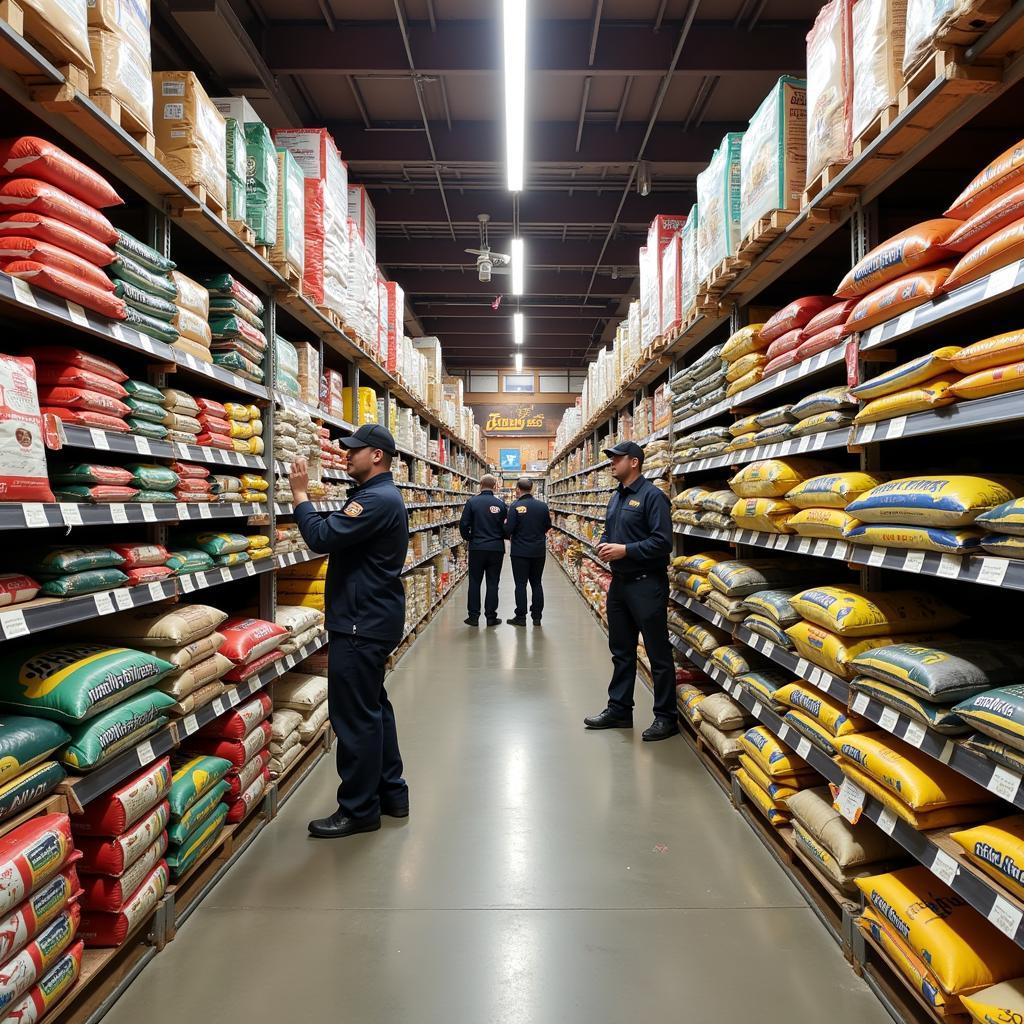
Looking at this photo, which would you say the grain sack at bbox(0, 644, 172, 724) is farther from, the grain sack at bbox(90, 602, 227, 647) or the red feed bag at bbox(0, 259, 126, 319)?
the red feed bag at bbox(0, 259, 126, 319)

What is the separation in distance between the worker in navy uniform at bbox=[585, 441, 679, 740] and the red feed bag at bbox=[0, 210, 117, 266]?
3.25 metres

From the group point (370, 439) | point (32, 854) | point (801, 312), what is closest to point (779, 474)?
point (801, 312)

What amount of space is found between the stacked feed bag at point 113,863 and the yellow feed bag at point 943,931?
246cm

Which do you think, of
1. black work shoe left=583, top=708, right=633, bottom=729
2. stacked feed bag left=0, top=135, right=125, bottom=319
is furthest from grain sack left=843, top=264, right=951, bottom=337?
black work shoe left=583, top=708, right=633, bottom=729

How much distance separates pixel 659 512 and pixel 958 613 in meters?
2.19

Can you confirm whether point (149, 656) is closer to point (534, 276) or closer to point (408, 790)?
point (408, 790)

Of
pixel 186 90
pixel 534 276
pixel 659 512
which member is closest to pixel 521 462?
pixel 534 276

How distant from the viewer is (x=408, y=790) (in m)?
3.86

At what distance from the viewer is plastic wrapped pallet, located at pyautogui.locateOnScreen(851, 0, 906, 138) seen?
2.30 m

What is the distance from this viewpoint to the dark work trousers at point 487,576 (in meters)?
9.73

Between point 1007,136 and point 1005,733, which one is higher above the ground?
point 1007,136

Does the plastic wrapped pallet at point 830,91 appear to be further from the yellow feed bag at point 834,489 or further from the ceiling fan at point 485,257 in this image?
the ceiling fan at point 485,257

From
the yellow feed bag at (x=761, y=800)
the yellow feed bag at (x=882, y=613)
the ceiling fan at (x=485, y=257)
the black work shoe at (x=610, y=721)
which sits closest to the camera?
the yellow feed bag at (x=882, y=613)

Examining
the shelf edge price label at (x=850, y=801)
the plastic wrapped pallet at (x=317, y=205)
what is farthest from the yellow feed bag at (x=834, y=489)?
the plastic wrapped pallet at (x=317, y=205)
